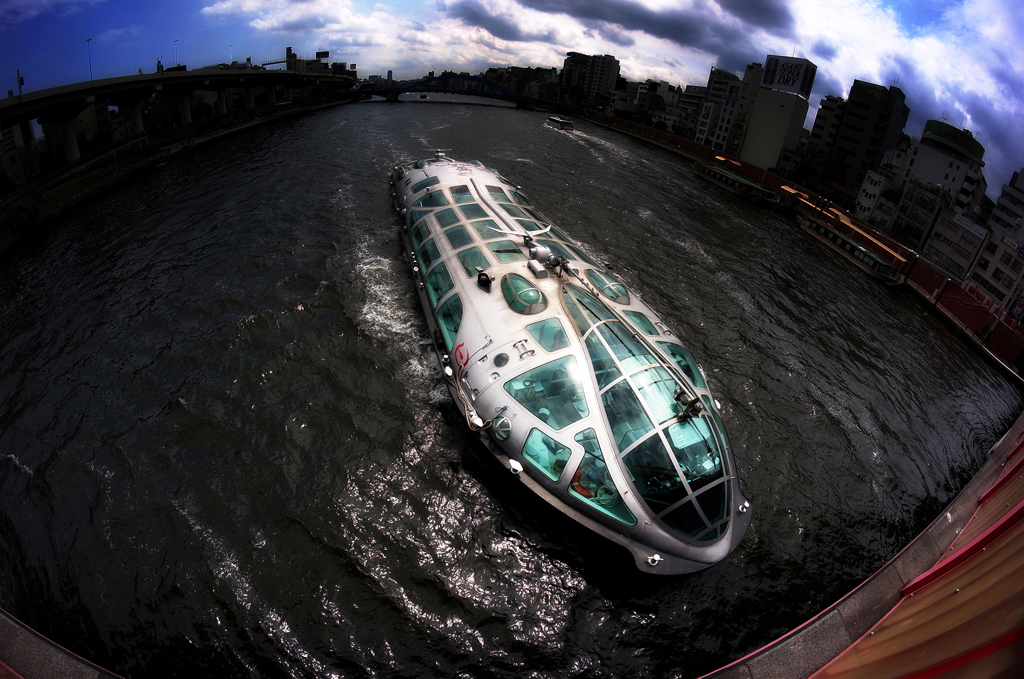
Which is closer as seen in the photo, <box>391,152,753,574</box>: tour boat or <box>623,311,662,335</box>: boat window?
<box>391,152,753,574</box>: tour boat

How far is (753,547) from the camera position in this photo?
13.7 m

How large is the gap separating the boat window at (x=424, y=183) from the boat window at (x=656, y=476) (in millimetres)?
20839

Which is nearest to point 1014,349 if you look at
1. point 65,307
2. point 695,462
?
point 695,462

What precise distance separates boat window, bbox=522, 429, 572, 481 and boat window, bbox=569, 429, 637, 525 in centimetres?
47

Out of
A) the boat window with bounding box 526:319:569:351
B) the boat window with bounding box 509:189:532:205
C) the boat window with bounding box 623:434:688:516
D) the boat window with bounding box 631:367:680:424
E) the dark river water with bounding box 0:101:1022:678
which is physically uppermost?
the boat window with bounding box 509:189:532:205

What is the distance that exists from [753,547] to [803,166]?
8371 centimetres

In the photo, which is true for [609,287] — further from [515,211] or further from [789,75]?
[789,75]

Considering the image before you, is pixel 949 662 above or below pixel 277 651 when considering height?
above

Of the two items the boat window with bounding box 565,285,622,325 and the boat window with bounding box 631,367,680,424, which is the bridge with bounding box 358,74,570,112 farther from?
the boat window with bounding box 631,367,680,424

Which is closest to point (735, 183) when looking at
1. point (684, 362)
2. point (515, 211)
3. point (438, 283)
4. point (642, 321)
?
point (515, 211)

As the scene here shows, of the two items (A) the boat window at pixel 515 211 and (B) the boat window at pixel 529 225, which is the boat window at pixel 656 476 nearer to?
(B) the boat window at pixel 529 225

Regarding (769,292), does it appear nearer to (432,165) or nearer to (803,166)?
(432,165)

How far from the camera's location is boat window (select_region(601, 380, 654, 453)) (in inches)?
449

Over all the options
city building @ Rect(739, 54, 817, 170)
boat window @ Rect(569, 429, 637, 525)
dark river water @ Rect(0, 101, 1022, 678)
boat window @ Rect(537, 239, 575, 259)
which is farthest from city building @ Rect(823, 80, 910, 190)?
boat window @ Rect(569, 429, 637, 525)
